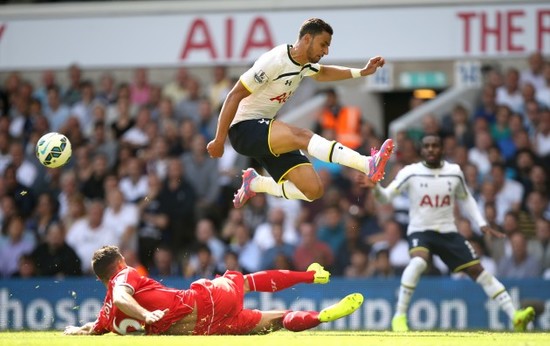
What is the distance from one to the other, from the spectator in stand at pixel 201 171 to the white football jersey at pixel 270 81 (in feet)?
19.2

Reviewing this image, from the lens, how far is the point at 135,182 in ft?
59.6

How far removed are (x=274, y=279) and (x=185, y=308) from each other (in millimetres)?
1126

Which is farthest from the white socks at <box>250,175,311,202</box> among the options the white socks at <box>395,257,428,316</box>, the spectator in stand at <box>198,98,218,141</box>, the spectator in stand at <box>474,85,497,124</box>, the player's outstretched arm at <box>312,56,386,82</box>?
the spectator in stand at <box>474,85,497,124</box>

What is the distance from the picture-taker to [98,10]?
19.7 metres

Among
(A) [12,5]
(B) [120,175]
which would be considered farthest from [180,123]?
(A) [12,5]

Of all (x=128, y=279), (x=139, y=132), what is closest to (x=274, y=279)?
(x=128, y=279)

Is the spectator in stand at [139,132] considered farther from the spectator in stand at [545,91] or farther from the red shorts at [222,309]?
the red shorts at [222,309]

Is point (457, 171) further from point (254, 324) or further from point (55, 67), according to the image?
point (55, 67)

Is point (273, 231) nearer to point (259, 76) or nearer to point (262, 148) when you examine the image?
point (262, 148)

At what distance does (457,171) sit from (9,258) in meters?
7.27

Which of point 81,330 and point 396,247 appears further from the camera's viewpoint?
point 396,247

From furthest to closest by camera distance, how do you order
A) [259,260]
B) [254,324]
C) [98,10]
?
1. [98,10]
2. [259,260]
3. [254,324]

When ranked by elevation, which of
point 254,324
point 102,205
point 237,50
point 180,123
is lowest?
point 254,324

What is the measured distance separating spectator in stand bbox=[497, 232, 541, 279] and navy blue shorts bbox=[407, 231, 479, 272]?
7.85 ft
